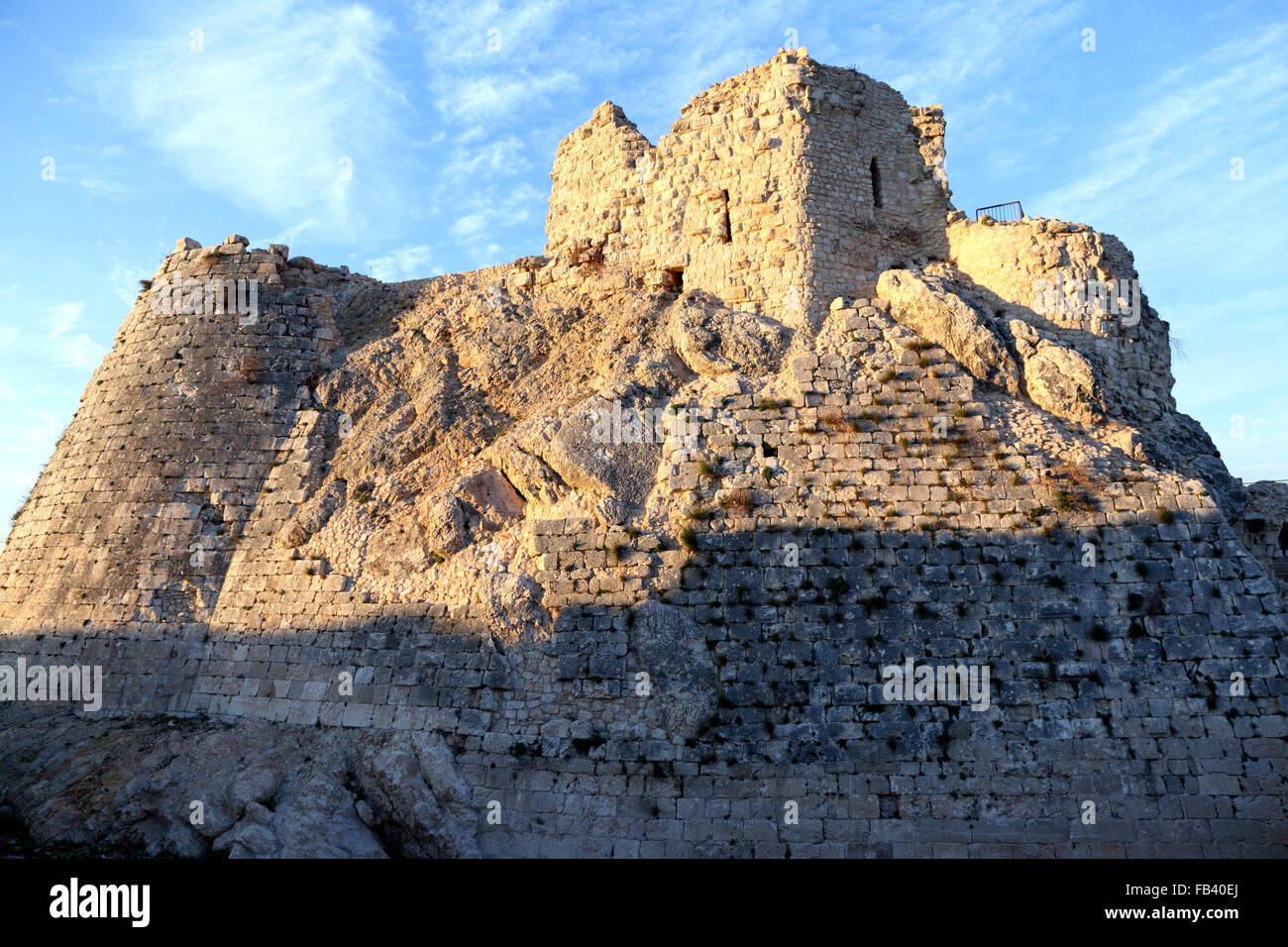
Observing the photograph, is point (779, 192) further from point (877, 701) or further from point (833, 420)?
point (877, 701)

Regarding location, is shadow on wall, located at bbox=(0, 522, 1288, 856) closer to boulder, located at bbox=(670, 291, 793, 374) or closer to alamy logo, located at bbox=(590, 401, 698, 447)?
alamy logo, located at bbox=(590, 401, 698, 447)

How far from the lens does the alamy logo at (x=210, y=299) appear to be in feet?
43.9

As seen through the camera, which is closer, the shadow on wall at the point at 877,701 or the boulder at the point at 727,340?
the shadow on wall at the point at 877,701

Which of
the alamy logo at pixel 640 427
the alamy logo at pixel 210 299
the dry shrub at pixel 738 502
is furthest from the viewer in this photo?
the alamy logo at pixel 210 299

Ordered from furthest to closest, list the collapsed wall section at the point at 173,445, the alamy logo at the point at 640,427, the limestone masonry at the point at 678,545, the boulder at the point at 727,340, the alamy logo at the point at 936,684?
1. the collapsed wall section at the point at 173,445
2. the boulder at the point at 727,340
3. the alamy logo at the point at 640,427
4. the alamy logo at the point at 936,684
5. the limestone masonry at the point at 678,545

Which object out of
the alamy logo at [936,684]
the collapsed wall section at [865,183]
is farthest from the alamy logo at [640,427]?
the alamy logo at [936,684]

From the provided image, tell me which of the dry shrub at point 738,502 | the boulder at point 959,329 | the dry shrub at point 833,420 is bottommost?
the dry shrub at point 738,502

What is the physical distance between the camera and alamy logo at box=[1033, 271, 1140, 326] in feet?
40.2

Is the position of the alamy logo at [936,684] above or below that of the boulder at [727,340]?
below

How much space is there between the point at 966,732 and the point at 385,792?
6.18 meters

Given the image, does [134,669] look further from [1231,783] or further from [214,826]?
[1231,783]
